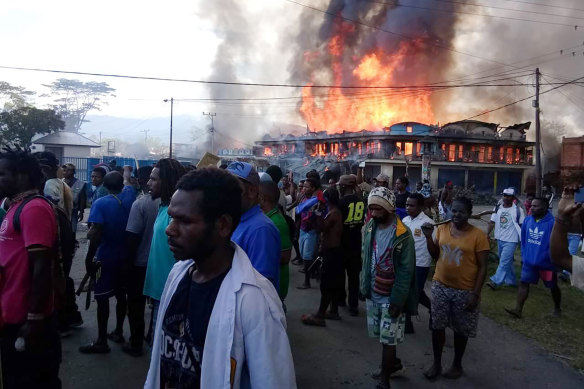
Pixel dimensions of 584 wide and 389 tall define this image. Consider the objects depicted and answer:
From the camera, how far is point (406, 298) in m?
3.83

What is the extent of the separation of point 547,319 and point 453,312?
9.21ft

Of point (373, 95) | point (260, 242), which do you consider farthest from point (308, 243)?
point (373, 95)

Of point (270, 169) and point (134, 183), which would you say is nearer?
point (270, 169)

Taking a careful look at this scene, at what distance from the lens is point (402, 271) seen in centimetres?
382

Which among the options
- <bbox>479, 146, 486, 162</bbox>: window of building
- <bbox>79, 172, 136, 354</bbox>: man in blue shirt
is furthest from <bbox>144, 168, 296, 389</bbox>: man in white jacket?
<bbox>479, 146, 486, 162</bbox>: window of building

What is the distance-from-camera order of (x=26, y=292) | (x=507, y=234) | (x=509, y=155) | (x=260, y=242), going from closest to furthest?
1. (x=260, y=242)
2. (x=26, y=292)
3. (x=507, y=234)
4. (x=509, y=155)

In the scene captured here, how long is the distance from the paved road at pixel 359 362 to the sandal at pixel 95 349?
0.06 metres

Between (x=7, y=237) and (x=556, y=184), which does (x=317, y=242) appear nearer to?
(x=7, y=237)

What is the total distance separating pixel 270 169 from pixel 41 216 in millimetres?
3265

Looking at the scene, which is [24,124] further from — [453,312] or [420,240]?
[453,312]

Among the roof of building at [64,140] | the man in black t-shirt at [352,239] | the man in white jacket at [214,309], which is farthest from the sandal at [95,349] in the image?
the roof of building at [64,140]

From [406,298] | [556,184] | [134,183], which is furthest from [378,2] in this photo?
[406,298]

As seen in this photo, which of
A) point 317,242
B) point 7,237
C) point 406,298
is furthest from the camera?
point 317,242

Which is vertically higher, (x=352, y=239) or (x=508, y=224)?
(x=508, y=224)
